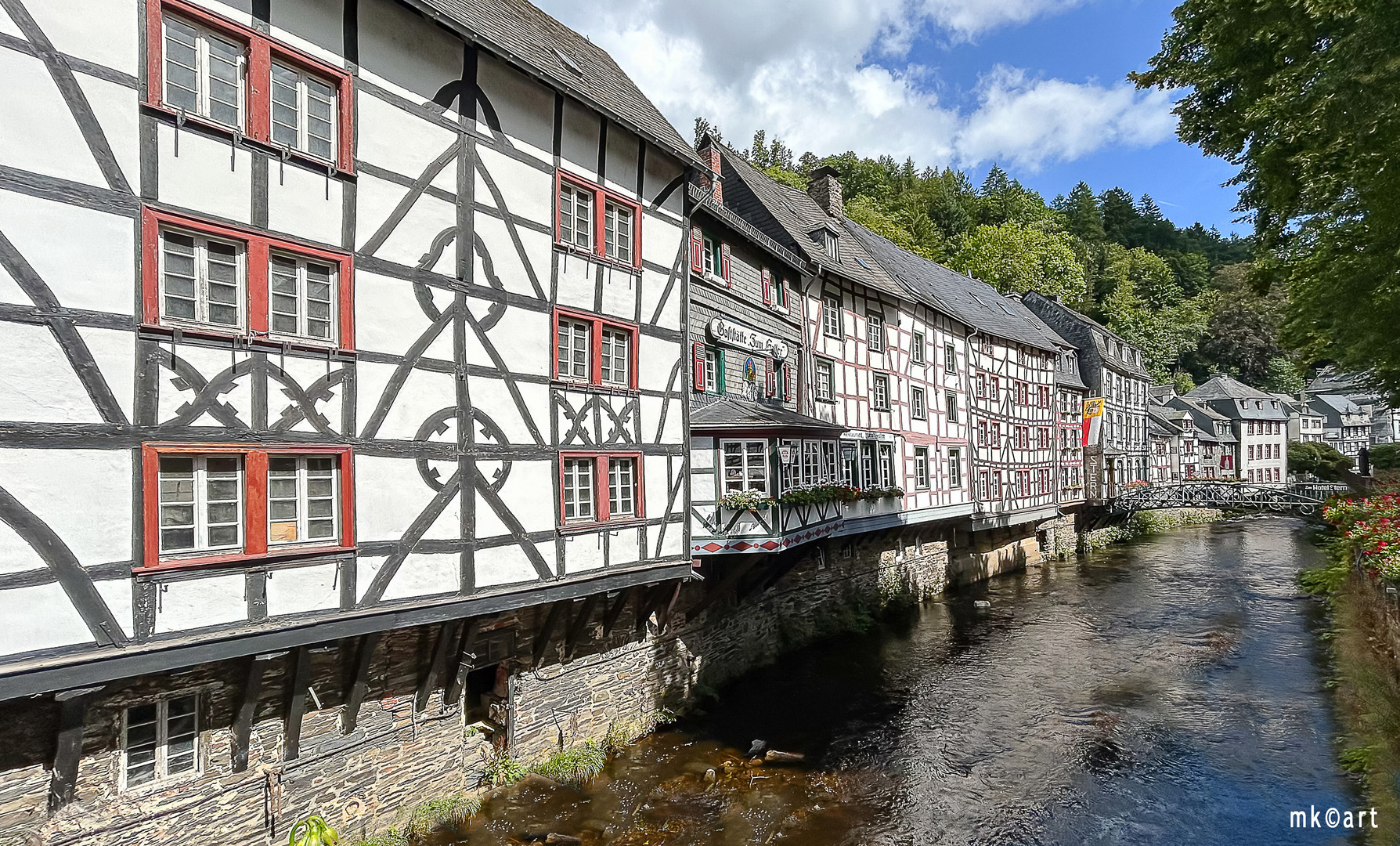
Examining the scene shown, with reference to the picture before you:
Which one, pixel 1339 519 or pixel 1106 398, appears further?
pixel 1106 398

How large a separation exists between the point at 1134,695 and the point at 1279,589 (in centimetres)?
1574

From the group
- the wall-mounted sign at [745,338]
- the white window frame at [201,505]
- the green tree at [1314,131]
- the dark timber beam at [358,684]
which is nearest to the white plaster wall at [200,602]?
the white window frame at [201,505]

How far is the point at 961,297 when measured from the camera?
32031mm

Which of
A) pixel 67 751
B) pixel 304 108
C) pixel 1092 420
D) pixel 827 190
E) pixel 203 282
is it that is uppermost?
pixel 827 190

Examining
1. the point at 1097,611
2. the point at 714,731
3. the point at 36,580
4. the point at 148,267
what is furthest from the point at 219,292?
the point at 1097,611

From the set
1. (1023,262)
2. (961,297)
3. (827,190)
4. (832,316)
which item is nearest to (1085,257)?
(1023,262)

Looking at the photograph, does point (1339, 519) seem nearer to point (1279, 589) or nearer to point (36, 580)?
point (1279, 589)

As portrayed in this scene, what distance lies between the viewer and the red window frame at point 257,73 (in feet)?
23.2

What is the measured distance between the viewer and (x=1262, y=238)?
53.7 feet

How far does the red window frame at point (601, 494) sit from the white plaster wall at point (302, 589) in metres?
3.46

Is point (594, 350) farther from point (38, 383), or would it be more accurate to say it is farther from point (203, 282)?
point (38, 383)

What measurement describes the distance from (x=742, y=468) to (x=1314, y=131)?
418 inches

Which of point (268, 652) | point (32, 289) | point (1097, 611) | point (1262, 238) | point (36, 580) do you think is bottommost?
point (1097, 611)

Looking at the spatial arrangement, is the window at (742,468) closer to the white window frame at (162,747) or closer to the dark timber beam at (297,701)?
the dark timber beam at (297,701)
